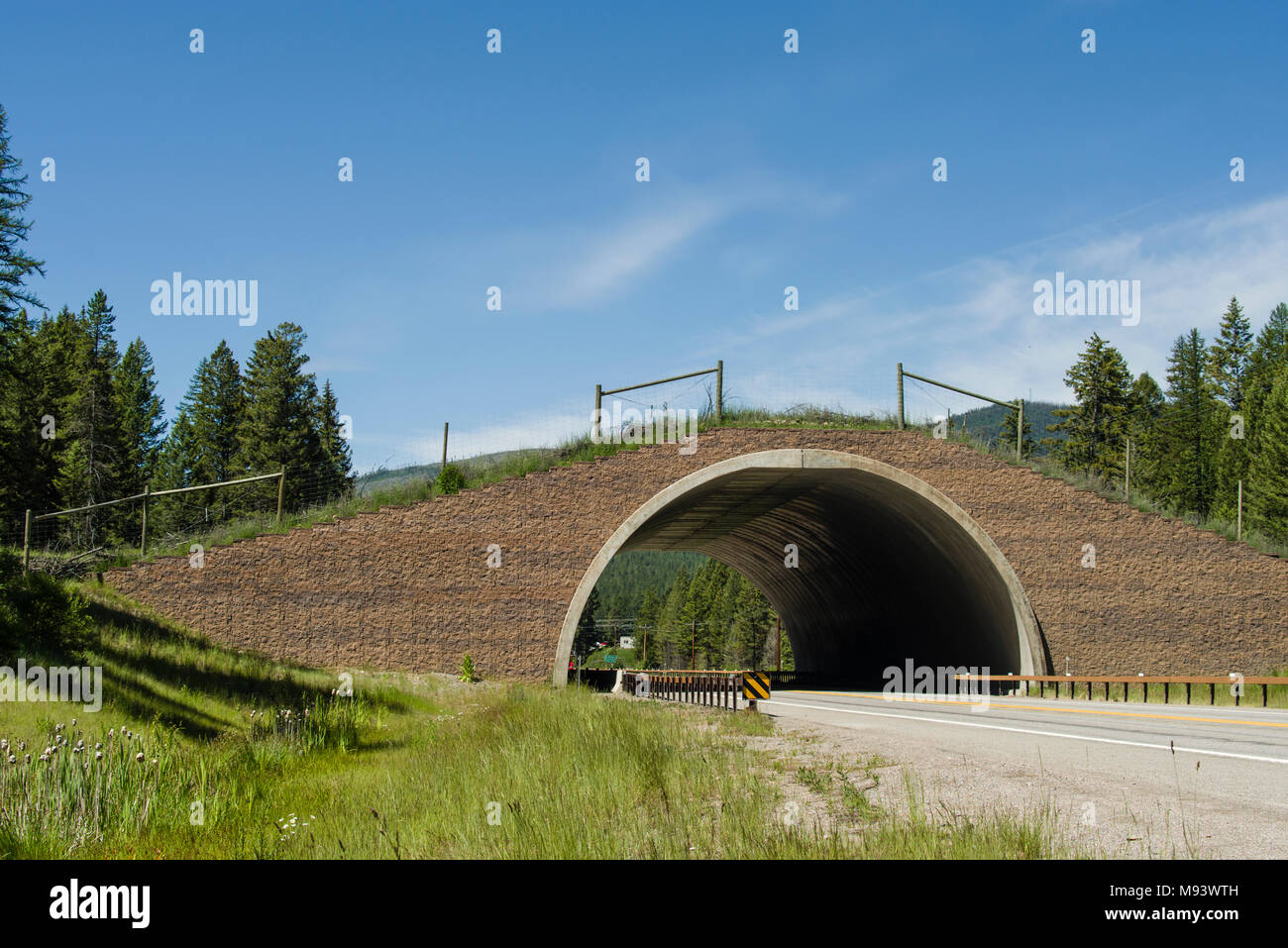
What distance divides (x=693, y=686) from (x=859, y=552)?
10794mm

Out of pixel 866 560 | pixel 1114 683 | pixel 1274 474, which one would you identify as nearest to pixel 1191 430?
pixel 1274 474

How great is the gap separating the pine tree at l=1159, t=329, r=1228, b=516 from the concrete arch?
41.4 metres

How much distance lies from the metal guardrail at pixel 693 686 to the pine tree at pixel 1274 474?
46375 mm

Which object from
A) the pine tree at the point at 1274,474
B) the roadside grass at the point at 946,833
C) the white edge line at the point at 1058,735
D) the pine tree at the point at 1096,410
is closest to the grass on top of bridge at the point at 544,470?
the white edge line at the point at 1058,735

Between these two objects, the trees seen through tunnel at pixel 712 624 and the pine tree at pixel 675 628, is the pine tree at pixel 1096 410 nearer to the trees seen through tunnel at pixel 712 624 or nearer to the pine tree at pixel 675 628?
the trees seen through tunnel at pixel 712 624

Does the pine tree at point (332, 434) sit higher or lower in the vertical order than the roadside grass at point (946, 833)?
higher

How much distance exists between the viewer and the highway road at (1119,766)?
655 centimetres

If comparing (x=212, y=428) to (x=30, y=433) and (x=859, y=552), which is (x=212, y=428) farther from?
(x=859, y=552)

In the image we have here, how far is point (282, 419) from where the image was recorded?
66500 millimetres

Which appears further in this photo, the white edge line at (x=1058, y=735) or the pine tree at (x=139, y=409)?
the pine tree at (x=139, y=409)

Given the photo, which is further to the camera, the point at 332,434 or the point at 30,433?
the point at 332,434

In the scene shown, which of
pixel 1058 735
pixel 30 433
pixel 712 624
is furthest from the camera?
pixel 712 624
